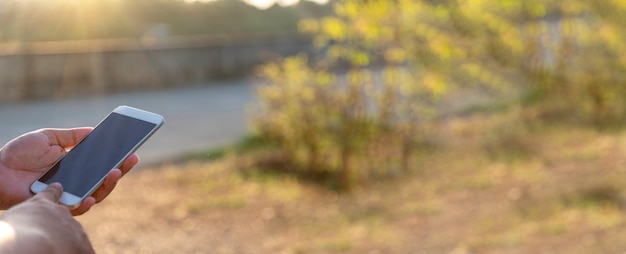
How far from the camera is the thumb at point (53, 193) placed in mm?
1546

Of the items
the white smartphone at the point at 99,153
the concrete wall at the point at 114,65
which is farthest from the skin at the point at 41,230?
the concrete wall at the point at 114,65

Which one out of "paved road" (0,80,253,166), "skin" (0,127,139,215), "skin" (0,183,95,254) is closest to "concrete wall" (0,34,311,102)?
"paved road" (0,80,253,166)

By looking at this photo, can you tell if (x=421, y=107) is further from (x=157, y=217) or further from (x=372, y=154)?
(x=157, y=217)

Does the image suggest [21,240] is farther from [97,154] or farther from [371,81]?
[371,81]

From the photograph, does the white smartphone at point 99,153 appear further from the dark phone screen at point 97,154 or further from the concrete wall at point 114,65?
the concrete wall at point 114,65

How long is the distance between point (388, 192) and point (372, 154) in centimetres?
71

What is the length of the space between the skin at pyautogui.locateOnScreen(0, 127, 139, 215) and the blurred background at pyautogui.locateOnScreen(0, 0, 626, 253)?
291 cm

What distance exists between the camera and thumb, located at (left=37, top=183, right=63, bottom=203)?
155 centimetres

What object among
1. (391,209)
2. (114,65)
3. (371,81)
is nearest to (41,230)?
(391,209)

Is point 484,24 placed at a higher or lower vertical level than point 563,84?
higher

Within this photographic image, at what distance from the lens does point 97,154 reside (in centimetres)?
194

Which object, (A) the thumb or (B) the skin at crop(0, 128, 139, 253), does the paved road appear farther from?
(A) the thumb

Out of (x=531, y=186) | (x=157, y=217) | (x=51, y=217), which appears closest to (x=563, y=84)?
(x=531, y=186)

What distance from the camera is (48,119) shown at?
9508 mm
